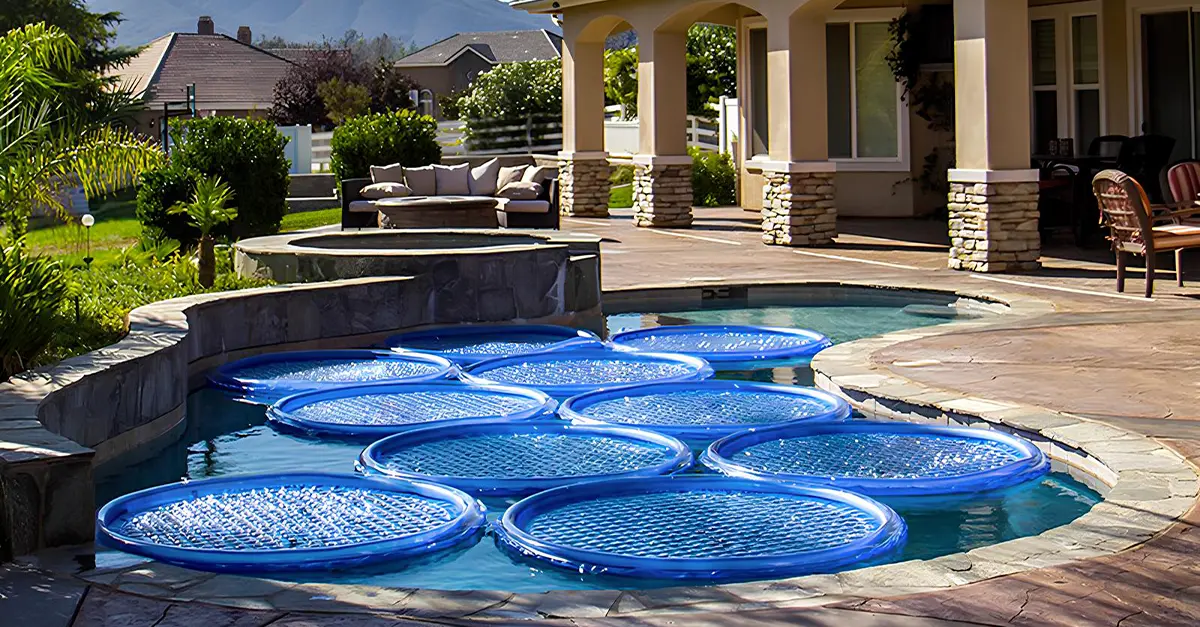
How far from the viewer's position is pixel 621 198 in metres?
29.5

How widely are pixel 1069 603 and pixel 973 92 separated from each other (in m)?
10.7

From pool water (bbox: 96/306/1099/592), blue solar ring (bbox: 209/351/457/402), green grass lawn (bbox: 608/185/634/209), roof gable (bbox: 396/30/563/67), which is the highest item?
roof gable (bbox: 396/30/563/67)

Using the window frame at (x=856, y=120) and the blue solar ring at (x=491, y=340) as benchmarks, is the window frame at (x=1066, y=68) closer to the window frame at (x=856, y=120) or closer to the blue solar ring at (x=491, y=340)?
the window frame at (x=856, y=120)

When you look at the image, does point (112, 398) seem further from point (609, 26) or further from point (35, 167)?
point (609, 26)

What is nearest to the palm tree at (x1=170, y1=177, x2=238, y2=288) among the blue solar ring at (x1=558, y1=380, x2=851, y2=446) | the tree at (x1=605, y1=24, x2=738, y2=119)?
the blue solar ring at (x1=558, y1=380, x2=851, y2=446)

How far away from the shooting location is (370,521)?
599cm

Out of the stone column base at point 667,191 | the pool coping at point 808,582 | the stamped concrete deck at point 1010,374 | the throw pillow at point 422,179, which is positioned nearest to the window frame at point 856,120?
the stamped concrete deck at point 1010,374

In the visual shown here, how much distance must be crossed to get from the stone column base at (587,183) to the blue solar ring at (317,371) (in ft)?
48.9

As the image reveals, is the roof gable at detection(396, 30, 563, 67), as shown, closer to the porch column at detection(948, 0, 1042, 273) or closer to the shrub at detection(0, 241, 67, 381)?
the porch column at detection(948, 0, 1042, 273)

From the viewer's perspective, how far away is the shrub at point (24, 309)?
268 inches

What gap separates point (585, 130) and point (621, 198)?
183 inches

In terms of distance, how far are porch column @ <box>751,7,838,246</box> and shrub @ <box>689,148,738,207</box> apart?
8.68 m

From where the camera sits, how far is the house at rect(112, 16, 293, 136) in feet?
233

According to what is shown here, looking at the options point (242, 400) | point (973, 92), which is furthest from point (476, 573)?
point (973, 92)
